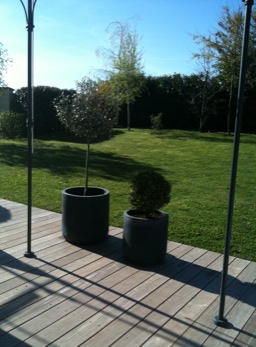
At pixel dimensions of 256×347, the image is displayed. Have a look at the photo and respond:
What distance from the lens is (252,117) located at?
19.0 metres

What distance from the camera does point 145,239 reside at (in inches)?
143

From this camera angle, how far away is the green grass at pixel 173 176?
5.07 meters

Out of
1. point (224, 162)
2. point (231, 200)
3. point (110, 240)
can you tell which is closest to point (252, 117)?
point (224, 162)

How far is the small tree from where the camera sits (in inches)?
165

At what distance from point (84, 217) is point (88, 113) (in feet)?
3.91

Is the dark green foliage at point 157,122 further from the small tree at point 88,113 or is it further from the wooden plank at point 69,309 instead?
the wooden plank at point 69,309

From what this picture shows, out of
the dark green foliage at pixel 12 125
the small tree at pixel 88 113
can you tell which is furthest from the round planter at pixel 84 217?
the dark green foliage at pixel 12 125

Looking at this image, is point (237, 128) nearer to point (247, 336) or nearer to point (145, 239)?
point (247, 336)

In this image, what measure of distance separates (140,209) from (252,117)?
55.3 feet

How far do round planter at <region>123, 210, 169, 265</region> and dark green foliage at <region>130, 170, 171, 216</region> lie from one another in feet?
0.48

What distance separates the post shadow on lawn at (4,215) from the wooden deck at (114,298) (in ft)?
2.67

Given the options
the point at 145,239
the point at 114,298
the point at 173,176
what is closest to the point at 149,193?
the point at 145,239

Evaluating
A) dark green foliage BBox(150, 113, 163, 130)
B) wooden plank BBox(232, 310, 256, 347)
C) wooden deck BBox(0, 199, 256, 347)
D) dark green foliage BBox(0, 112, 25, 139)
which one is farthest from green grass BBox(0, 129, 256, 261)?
dark green foliage BBox(150, 113, 163, 130)

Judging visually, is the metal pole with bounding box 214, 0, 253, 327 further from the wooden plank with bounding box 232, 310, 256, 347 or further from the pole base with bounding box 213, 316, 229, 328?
the wooden plank with bounding box 232, 310, 256, 347
